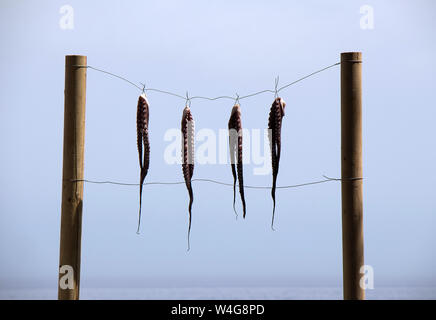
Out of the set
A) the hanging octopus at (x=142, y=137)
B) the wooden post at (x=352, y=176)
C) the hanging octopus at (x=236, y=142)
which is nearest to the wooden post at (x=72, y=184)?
the hanging octopus at (x=142, y=137)

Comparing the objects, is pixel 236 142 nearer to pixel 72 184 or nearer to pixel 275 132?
pixel 275 132

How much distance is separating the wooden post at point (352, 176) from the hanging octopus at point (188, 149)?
1443mm

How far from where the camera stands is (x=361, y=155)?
6133 mm

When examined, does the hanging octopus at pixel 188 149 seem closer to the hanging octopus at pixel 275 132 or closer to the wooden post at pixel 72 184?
the hanging octopus at pixel 275 132

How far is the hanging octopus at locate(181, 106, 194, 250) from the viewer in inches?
237

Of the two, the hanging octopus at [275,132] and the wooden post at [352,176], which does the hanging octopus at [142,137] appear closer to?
the hanging octopus at [275,132]

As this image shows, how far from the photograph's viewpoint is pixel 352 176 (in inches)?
239

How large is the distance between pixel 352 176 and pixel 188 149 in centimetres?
157

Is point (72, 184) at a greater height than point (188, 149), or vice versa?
point (188, 149)

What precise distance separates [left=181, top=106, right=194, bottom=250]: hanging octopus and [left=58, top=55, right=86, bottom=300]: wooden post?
3.40 ft

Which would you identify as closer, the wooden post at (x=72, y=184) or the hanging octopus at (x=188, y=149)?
the hanging octopus at (x=188, y=149)

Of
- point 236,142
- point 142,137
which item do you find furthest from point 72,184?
point 236,142

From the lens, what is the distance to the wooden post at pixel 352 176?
6.07m
